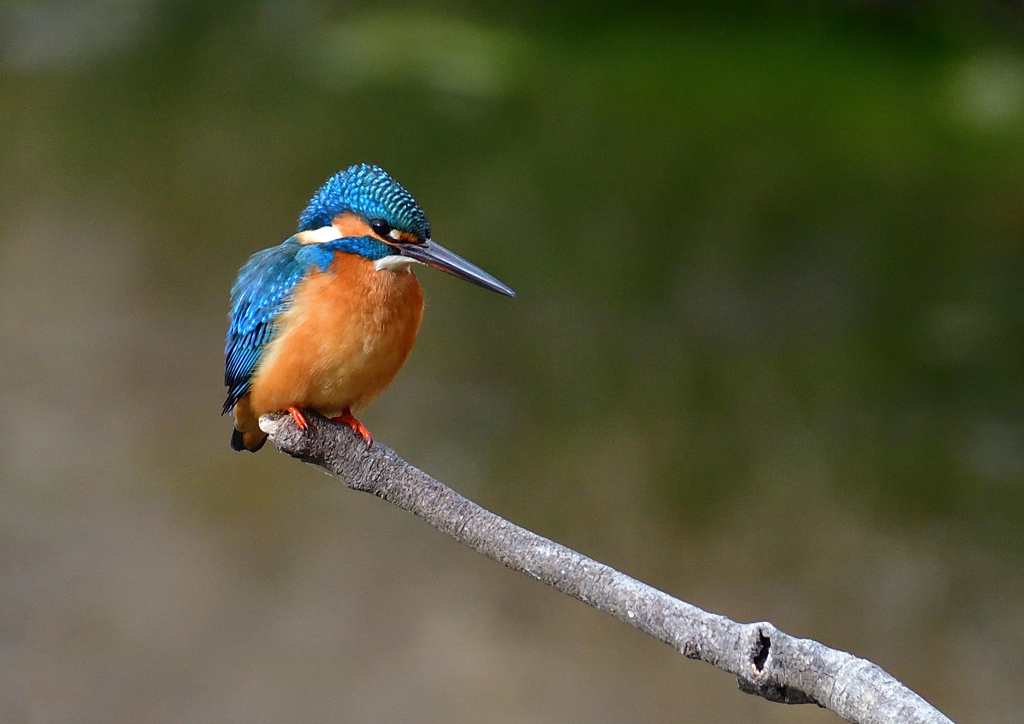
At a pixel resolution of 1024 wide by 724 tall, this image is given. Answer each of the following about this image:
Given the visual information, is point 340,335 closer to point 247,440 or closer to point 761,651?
point 247,440

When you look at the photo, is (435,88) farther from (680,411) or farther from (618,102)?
(680,411)

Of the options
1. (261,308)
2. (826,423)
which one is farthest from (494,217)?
(261,308)

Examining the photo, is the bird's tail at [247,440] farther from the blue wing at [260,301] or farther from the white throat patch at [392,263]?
the white throat patch at [392,263]

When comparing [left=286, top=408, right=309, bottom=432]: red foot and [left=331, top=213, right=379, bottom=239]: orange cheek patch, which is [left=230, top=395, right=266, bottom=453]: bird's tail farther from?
[left=331, top=213, right=379, bottom=239]: orange cheek patch

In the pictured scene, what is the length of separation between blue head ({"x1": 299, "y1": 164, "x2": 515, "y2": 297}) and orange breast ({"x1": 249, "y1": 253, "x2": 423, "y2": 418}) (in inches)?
1.1

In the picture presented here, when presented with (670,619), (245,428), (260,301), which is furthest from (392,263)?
(670,619)

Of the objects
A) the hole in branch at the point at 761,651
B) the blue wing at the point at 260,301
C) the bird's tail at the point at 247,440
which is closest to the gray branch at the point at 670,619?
the hole in branch at the point at 761,651

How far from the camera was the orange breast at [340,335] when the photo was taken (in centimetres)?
122

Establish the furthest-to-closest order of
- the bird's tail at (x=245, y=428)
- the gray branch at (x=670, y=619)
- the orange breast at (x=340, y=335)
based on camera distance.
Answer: the bird's tail at (x=245, y=428)
the orange breast at (x=340, y=335)
the gray branch at (x=670, y=619)

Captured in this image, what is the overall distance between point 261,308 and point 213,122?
1.91 metres

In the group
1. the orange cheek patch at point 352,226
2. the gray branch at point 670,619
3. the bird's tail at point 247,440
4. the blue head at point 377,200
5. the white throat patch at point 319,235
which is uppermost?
the blue head at point 377,200

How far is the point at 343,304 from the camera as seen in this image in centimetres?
122

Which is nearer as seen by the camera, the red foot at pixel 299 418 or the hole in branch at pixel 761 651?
the hole in branch at pixel 761 651

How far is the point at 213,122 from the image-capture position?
301 centimetres
